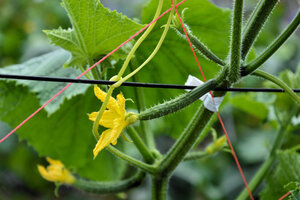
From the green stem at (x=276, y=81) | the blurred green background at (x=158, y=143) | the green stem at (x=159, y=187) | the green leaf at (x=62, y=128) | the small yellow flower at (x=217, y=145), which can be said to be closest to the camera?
the green stem at (x=276, y=81)

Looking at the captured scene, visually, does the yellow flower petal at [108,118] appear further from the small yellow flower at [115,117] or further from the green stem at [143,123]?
the green stem at [143,123]

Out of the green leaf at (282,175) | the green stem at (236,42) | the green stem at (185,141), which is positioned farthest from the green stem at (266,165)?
the green stem at (236,42)

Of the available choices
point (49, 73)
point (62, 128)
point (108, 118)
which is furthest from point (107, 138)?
point (62, 128)

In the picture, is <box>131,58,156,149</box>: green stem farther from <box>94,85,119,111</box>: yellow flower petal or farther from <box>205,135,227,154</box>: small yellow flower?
<box>94,85,119,111</box>: yellow flower petal

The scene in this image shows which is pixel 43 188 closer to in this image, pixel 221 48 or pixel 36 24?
pixel 36 24

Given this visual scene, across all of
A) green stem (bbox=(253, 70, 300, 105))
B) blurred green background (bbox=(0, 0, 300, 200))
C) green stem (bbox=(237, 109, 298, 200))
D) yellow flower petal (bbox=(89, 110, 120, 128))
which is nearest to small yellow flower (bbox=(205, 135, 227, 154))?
green stem (bbox=(237, 109, 298, 200))

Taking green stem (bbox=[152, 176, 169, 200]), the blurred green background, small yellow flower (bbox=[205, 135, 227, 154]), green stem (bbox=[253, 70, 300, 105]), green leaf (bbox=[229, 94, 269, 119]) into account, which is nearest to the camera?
green stem (bbox=[253, 70, 300, 105])
